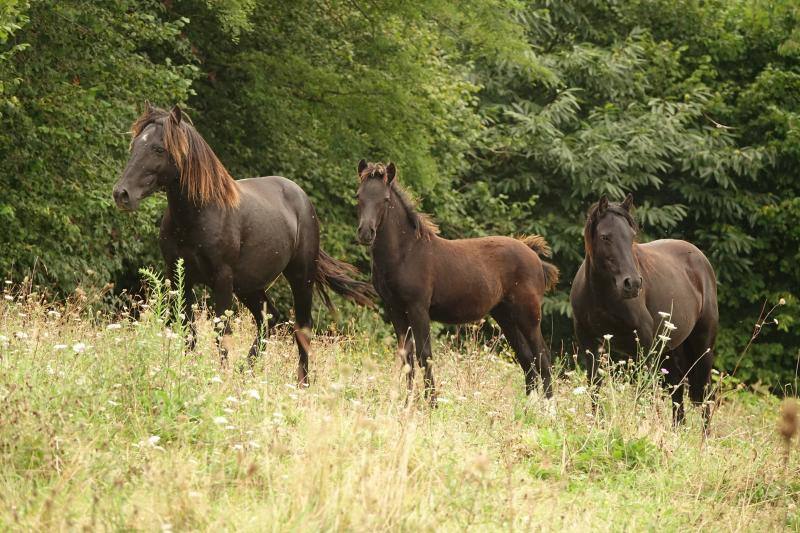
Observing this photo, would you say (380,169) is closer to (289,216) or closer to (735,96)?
(289,216)

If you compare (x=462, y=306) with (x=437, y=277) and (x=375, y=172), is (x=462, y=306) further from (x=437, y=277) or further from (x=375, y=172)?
(x=375, y=172)

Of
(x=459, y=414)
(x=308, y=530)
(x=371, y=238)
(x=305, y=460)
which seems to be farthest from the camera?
(x=371, y=238)

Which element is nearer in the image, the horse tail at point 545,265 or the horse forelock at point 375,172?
the horse forelock at point 375,172

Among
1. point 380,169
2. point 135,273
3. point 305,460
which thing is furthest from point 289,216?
point 135,273

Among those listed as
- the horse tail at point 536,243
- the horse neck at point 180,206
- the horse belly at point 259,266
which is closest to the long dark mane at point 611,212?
the horse tail at point 536,243

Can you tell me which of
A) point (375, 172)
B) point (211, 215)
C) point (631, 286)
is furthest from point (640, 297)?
point (211, 215)

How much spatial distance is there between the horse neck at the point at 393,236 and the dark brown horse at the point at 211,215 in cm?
110

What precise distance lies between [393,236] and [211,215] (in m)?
1.53

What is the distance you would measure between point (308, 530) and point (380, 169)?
461cm

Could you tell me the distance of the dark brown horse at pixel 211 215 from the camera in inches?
318

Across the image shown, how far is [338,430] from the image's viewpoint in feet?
18.0

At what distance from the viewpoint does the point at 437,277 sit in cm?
893

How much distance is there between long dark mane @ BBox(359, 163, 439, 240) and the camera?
335 inches

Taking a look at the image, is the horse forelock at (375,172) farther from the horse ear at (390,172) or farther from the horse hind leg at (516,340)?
the horse hind leg at (516,340)
